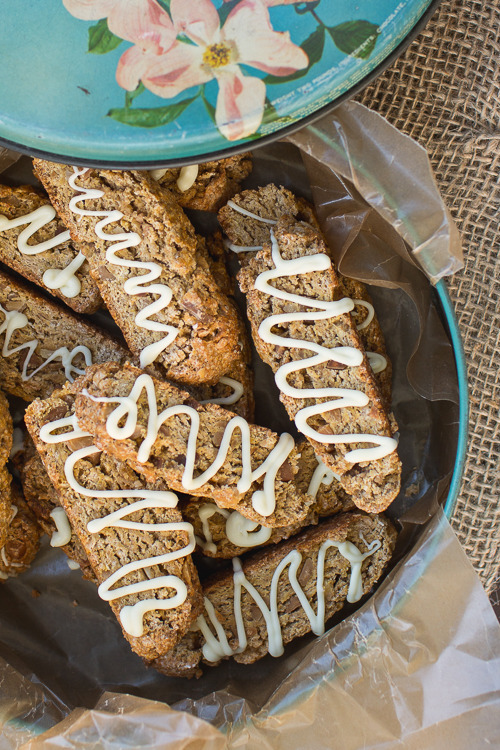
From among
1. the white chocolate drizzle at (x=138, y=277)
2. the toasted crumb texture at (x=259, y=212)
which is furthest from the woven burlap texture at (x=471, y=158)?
the white chocolate drizzle at (x=138, y=277)

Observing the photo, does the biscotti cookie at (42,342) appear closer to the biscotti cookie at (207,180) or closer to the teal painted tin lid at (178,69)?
the biscotti cookie at (207,180)

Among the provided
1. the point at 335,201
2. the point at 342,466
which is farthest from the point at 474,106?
the point at 342,466

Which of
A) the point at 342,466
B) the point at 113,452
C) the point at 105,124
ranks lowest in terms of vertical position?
the point at 342,466

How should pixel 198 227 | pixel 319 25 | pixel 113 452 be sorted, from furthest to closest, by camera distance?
pixel 198 227 → pixel 113 452 → pixel 319 25

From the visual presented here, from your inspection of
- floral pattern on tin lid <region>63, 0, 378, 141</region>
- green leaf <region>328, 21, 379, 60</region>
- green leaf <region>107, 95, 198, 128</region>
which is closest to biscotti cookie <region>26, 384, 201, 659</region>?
green leaf <region>107, 95, 198, 128</region>

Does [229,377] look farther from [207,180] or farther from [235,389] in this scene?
[207,180]

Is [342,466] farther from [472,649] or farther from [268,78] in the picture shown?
[268,78]
